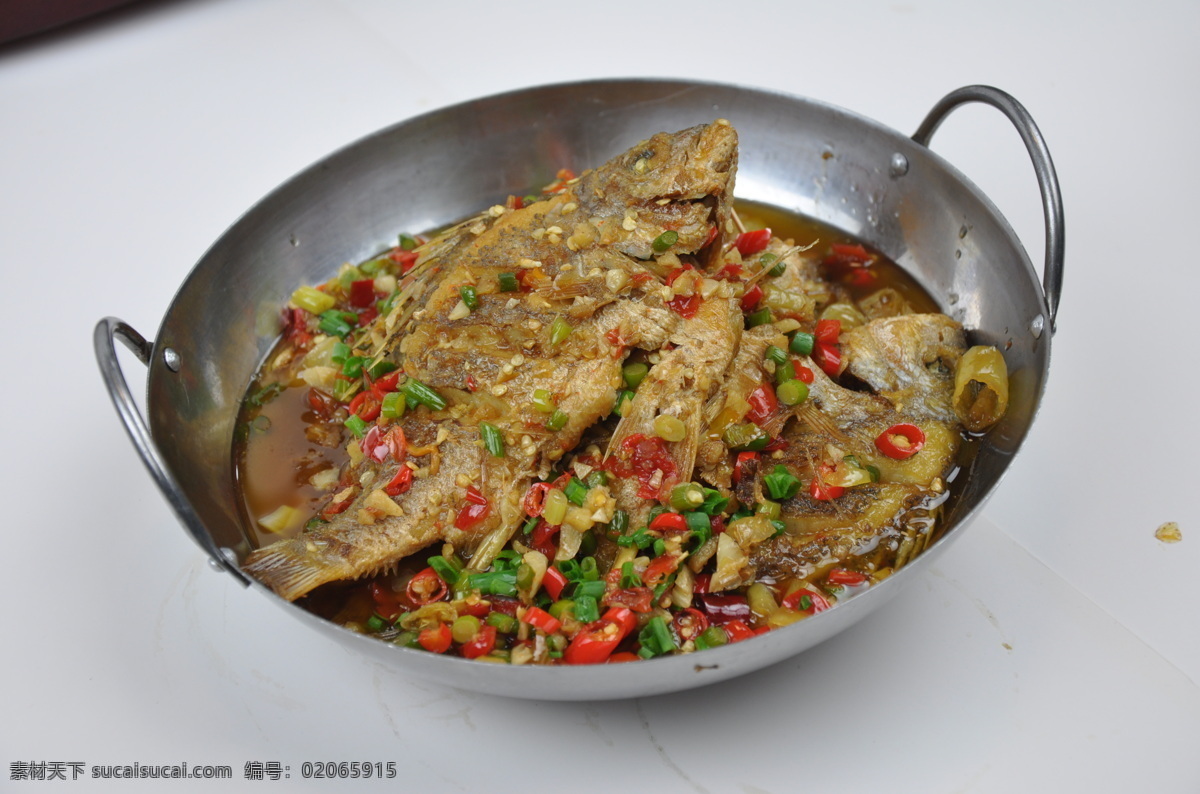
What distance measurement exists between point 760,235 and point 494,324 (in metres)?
1.30

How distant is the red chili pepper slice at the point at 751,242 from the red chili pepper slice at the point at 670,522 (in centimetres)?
141

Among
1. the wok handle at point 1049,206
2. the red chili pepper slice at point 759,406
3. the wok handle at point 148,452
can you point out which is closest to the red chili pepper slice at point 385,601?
the wok handle at point 148,452

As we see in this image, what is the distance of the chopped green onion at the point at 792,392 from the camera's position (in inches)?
122

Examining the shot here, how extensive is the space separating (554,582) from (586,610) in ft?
0.54

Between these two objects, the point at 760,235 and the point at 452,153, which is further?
the point at 452,153

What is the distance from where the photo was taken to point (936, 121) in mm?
3729

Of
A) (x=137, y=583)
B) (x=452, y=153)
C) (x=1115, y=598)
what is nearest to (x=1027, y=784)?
(x=1115, y=598)

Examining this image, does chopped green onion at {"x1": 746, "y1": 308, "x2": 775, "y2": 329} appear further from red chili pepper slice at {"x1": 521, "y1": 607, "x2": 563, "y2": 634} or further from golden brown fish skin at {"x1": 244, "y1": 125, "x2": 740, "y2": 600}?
red chili pepper slice at {"x1": 521, "y1": 607, "x2": 563, "y2": 634}

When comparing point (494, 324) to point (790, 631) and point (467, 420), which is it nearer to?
point (467, 420)

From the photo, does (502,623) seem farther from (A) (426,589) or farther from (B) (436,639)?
(A) (426,589)

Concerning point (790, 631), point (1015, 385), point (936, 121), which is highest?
point (936, 121)

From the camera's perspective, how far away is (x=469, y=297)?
10.2ft

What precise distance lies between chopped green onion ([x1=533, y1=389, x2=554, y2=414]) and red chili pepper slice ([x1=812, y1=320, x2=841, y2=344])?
106 centimetres

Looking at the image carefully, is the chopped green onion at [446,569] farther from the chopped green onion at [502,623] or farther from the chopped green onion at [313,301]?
the chopped green onion at [313,301]
